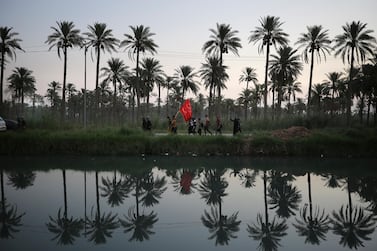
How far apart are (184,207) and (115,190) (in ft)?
12.2

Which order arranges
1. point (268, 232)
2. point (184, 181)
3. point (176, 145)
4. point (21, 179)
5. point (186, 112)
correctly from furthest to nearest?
point (186, 112) < point (176, 145) < point (184, 181) < point (21, 179) < point (268, 232)

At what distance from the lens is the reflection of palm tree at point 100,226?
8875mm

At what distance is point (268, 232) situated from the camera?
959 centimetres

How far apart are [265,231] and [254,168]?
36.6 ft

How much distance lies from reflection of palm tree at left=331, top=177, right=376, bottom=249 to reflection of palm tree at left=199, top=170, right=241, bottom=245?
272 cm

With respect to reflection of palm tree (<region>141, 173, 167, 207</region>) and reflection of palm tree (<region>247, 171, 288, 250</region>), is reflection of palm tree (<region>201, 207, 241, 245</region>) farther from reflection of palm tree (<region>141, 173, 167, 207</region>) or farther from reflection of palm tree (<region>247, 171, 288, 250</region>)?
reflection of palm tree (<region>141, 173, 167, 207</region>)

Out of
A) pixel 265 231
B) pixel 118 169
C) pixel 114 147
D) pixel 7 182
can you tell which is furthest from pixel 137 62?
pixel 265 231

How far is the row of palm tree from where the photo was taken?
918 centimetres

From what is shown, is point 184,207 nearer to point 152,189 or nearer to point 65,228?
point 152,189

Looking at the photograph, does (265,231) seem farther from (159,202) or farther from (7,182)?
(7,182)

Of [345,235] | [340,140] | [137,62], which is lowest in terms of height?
[345,235]

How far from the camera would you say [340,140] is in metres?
25.6

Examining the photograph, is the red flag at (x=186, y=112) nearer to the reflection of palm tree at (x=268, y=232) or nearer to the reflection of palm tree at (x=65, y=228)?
the reflection of palm tree at (x=268, y=232)

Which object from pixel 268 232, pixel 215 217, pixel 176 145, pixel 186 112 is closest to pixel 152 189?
pixel 215 217
